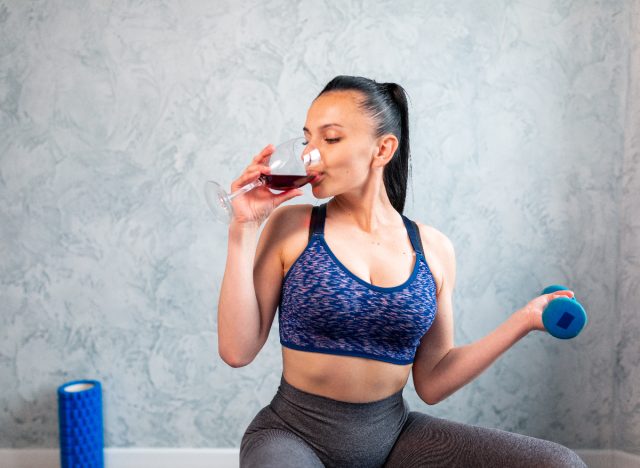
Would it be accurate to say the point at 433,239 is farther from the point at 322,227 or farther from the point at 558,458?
the point at 558,458

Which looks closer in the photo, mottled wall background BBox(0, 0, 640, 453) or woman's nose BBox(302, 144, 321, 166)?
woman's nose BBox(302, 144, 321, 166)

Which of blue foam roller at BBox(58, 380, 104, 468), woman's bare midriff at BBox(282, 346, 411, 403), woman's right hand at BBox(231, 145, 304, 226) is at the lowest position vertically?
blue foam roller at BBox(58, 380, 104, 468)

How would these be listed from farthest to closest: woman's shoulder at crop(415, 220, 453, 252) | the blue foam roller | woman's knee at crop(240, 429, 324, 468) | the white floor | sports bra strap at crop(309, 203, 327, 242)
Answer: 1. the white floor
2. the blue foam roller
3. woman's shoulder at crop(415, 220, 453, 252)
4. sports bra strap at crop(309, 203, 327, 242)
5. woman's knee at crop(240, 429, 324, 468)

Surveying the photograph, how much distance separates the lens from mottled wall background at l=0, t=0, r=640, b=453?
2.40 metres

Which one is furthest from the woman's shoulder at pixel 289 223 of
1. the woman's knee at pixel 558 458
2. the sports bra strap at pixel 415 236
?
the woman's knee at pixel 558 458

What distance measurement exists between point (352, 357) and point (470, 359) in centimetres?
27

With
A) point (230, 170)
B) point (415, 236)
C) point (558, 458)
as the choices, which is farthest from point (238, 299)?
point (230, 170)

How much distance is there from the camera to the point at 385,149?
1.46 m

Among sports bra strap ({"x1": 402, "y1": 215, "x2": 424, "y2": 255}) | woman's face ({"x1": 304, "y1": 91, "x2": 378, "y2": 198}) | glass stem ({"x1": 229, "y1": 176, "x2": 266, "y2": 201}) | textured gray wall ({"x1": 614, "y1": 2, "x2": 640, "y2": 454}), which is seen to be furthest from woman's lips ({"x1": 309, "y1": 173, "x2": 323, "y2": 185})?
textured gray wall ({"x1": 614, "y1": 2, "x2": 640, "y2": 454})

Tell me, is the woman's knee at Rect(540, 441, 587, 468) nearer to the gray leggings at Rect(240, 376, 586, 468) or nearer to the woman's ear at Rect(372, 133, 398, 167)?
the gray leggings at Rect(240, 376, 586, 468)

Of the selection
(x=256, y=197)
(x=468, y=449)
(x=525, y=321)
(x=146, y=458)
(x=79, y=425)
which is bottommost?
(x=146, y=458)

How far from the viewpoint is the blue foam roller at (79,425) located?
233 centimetres

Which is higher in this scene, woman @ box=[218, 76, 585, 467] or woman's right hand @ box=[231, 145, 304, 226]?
woman's right hand @ box=[231, 145, 304, 226]

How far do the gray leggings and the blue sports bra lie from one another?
12 centimetres
